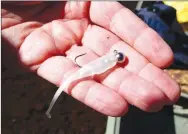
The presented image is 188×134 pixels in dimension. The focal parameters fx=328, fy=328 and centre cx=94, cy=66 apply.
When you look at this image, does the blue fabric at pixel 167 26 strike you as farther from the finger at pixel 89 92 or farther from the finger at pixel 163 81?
the finger at pixel 89 92

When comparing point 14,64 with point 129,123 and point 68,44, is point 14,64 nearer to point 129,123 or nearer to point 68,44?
point 68,44

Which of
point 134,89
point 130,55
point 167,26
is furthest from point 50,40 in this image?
point 167,26

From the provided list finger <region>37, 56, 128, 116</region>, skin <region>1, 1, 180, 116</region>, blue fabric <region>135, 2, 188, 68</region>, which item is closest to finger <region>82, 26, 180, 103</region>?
skin <region>1, 1, 180, 116</region>

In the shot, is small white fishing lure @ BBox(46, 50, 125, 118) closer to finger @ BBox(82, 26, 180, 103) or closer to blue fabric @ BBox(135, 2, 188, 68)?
finger @ BBox(82, 26, 180, 103)

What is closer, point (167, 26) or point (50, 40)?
point (50, 40)

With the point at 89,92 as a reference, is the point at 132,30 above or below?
above

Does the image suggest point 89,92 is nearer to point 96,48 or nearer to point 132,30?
point 96,48
